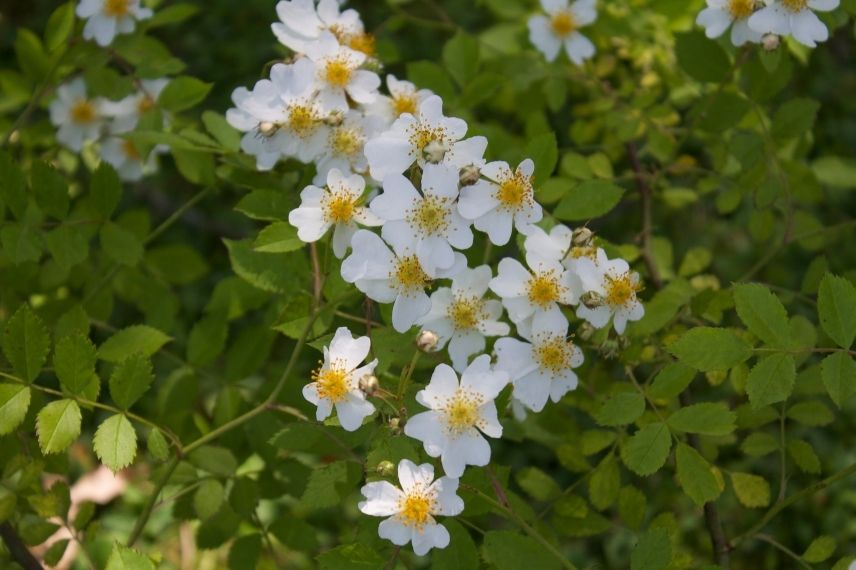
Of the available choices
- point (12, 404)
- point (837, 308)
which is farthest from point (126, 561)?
point (837, 308)

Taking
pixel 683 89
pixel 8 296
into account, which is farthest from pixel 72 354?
pixel 683 89

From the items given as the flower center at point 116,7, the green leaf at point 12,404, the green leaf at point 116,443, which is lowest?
the green leaf at point 116,443

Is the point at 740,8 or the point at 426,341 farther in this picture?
the point at 740,8

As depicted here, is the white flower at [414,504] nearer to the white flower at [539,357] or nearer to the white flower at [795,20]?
the white flower at [539,357]

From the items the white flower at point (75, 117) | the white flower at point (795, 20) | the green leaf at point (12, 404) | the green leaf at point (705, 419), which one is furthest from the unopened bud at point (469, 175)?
the white flower at point (75, 117)

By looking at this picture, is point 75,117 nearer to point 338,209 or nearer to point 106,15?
point 106,15

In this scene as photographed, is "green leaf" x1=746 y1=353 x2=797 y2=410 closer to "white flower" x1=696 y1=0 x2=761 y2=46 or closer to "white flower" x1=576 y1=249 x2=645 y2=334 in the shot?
"white flower" x1=576 y1=249 x2=645 y2=334

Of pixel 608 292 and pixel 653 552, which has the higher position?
pixel 608 292
